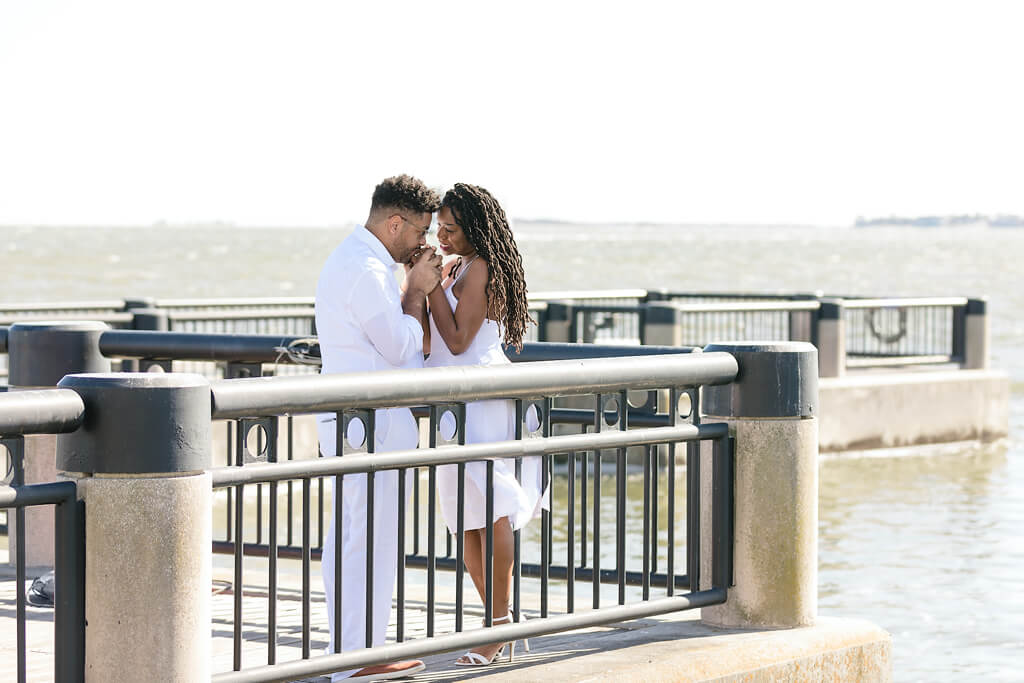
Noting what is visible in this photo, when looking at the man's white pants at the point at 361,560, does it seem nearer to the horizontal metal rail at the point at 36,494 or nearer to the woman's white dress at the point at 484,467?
the woman's white dress at the point at 484,467

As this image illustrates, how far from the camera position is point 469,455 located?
5242 mm

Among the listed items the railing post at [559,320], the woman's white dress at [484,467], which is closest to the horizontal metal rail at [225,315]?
the railing post at [559,320]

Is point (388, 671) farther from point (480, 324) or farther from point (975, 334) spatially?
point (975, 334)

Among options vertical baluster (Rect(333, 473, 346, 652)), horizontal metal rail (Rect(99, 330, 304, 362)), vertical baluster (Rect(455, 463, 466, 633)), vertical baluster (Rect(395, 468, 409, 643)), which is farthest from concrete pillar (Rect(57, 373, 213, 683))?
horizontal metal rail (Rect(99, 330, 304, 362))

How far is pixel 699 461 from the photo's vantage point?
6266 millimetres

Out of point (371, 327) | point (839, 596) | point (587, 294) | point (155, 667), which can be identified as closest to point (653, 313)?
point (587, 294)

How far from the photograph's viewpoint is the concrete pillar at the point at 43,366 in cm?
744

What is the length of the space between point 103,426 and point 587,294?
15796 millimetres

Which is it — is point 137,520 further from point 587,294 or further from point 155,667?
point 587,294

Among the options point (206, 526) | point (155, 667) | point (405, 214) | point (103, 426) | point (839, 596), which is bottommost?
point (839, 596)

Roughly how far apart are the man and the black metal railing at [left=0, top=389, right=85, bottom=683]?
3.38 feet

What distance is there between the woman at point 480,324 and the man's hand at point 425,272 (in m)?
0.07

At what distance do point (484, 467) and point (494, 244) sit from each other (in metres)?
0.73

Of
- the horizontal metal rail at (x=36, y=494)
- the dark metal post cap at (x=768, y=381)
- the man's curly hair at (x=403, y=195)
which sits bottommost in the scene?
the horizontal metal rail at (x=36, y=494)
